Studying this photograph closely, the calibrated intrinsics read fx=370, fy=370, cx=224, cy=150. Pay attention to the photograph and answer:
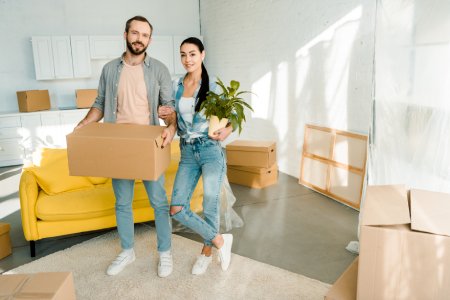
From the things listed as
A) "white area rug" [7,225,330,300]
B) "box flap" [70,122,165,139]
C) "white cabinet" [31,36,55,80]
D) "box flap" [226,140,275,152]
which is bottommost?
"white area rug" [7,225,330,300]

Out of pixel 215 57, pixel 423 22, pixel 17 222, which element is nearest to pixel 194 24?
pixel 215 57

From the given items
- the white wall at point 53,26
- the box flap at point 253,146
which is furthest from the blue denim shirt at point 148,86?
the white wall at point 53,26

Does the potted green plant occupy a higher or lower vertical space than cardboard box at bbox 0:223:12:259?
higher

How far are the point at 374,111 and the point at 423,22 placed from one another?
670 millimetres

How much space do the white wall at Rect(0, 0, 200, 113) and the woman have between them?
4595mm

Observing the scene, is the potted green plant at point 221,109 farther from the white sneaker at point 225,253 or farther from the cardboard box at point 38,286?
the cardboard box at point 38,286

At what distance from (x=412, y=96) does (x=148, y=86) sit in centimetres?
163

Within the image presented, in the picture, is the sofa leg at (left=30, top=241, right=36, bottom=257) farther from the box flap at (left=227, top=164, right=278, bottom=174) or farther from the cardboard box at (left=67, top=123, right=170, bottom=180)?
the box flap at (left=227, top=164, right=278, bottom=174)

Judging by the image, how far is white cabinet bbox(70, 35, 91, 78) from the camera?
5.81m

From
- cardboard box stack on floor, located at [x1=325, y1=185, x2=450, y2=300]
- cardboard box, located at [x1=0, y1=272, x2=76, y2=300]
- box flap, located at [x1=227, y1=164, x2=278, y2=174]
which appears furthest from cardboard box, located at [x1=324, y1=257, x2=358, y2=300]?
box flap, located at [x1=227, y1=164, x2=278, y2=174]

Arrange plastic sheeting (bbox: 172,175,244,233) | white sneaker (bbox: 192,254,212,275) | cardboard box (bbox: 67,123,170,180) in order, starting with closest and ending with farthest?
cardboard box (bbox: 67,123,170,180)
white sneaker (bbox: 192,254,212,275)
plastic sheeting (bbox: 172,175,244,233)

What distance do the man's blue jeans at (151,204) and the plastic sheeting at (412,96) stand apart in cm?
150

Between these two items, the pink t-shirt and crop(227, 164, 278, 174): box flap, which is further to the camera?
crop(227, 164, 278, 174): box flap

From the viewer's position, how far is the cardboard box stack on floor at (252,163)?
4.08 meters
